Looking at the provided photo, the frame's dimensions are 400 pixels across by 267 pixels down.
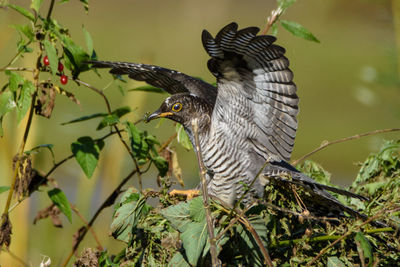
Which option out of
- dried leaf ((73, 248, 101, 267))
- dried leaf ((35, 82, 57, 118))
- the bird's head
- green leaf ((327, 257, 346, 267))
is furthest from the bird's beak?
green leaf ((327, 257, 346, 267))

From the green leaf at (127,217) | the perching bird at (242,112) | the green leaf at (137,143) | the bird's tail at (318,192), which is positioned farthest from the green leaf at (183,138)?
the green leaf at (127,217)

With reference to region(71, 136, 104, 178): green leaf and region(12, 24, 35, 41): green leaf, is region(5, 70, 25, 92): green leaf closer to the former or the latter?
region(12, 24, 35, 41): green leaf

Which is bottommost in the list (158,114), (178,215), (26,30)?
(178,215)

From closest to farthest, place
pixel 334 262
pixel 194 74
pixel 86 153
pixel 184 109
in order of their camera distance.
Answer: pixel 334 262, pixel 86 153, pixel 184 109, pixel 194 74

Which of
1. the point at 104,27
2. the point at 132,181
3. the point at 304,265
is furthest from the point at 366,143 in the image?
the point at 304,265

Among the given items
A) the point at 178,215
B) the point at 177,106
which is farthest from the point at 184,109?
the point at 178,215

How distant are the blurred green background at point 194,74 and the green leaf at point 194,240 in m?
1.64

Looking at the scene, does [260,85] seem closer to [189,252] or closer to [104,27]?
[189,252]

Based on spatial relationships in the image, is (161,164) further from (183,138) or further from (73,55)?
(73,55)

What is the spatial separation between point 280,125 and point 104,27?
36.1 feet

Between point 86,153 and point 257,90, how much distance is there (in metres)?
0.84

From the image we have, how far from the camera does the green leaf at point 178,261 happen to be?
2.31 metres

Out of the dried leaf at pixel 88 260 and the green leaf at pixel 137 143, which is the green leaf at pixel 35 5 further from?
the dried leaf at pixel 88 260

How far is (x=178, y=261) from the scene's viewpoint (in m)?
2.33
